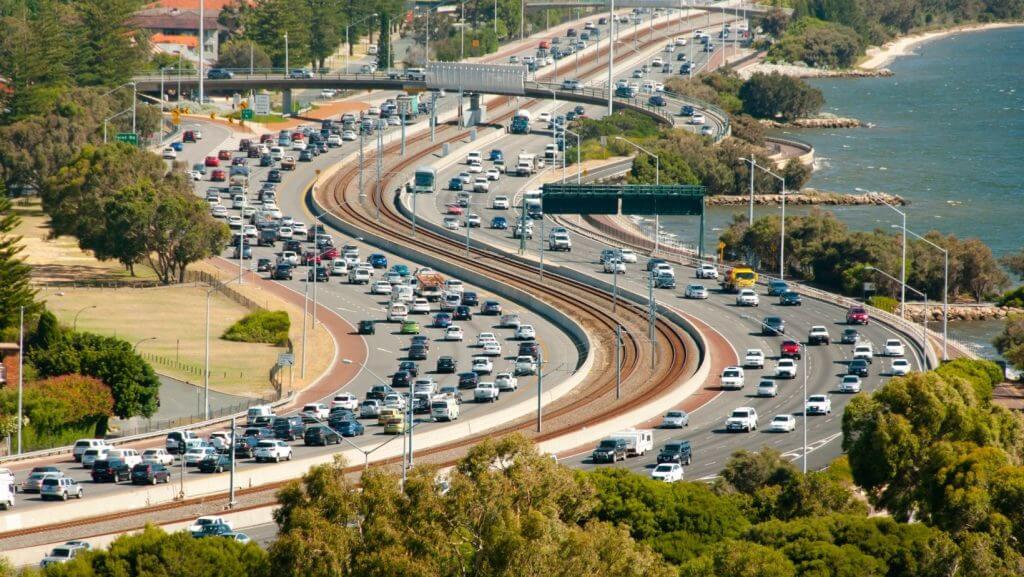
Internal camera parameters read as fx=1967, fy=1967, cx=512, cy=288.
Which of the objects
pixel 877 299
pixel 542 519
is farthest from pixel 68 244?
pixel 542 519

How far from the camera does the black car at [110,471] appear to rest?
76500 millimetres

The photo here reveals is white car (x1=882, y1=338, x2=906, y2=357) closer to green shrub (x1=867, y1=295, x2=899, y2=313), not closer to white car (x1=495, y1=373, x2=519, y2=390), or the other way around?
green shrub (x1=867, y1=295, x2=899, y2=313)

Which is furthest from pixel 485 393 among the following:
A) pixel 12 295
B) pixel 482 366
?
pixel 12 295

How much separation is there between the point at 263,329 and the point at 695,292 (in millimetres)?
27586

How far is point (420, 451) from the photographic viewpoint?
82.6 meters

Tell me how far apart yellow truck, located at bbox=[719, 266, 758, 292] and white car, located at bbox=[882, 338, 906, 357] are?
70.2ft

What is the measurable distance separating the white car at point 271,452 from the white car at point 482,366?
25438 mm

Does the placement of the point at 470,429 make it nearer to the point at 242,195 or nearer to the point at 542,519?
the point at 542,519

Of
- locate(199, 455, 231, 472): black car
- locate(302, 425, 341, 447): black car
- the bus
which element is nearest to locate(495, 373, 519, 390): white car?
locate(302, 425, 341, 447): black car

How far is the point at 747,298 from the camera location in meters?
122

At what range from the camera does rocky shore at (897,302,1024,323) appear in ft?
417

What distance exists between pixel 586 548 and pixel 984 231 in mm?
126072

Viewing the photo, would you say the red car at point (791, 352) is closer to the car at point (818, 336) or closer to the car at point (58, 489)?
the car at point (818, 336)

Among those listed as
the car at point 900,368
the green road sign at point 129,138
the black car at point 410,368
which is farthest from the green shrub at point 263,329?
the green road sign at point 129,138
